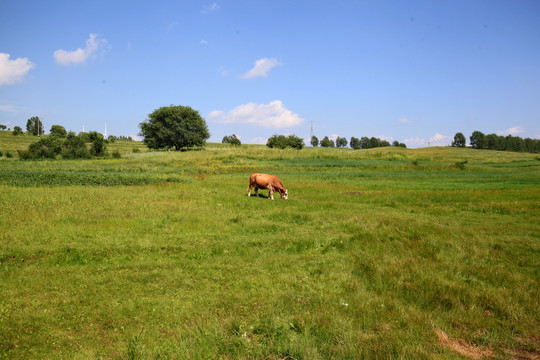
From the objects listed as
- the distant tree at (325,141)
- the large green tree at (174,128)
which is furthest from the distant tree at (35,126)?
the distant tree at (325,141)

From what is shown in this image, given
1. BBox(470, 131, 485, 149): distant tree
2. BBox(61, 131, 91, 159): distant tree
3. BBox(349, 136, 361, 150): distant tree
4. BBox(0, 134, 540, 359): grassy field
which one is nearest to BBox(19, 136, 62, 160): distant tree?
BBox(61, 131, 91, 159): distant tree

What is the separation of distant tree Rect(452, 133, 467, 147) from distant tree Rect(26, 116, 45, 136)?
200961 mm

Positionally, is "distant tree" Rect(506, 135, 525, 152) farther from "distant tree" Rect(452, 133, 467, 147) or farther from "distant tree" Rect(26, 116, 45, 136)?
"distant tree" Rect(26, 116, 45, 136)

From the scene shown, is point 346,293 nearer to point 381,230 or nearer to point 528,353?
point 528,353

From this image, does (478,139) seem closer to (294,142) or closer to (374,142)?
(374,142)

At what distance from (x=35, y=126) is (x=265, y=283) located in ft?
528

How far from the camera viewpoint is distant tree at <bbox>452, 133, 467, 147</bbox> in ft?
541

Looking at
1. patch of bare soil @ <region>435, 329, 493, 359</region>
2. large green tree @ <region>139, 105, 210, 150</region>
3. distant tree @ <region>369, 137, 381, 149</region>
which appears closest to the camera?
patch of bare soil @ <region>435, 329, 493, 359</region>

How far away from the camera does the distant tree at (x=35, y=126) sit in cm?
12726

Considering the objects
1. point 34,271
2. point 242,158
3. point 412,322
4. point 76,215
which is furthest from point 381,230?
point 242,158

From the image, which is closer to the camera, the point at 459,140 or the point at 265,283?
the point at 265,283

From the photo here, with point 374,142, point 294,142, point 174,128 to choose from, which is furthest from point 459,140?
point 174,128

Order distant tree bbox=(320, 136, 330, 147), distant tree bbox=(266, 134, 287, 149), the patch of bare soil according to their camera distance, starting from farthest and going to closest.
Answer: distant tree bbox=(320, 136, 330, 147)
distant tree bbox=(266, 134, 287, 149)
the patch of bare soil

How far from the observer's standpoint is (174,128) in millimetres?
80312
